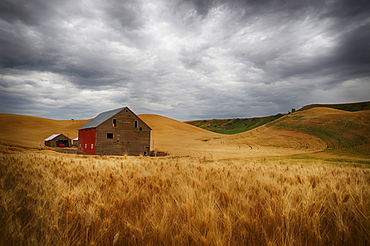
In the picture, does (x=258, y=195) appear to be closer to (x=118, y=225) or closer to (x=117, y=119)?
(x=118, y=225)

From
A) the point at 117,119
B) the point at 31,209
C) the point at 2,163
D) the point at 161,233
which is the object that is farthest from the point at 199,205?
the point at 117,119

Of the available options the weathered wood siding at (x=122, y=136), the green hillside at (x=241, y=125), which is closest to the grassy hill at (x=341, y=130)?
the weathered wood siding at (x=122, y=136)

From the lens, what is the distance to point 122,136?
115 feet

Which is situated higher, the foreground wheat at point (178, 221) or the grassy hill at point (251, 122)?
the grassy hill at point (251, 122)

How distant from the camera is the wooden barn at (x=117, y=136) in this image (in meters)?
33.2

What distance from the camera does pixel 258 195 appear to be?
8.88ft

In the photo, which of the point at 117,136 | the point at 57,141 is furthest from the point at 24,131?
the point at 117,136

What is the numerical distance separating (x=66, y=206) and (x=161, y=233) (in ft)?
3.75

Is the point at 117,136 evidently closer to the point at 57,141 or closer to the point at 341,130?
the point at 57,141

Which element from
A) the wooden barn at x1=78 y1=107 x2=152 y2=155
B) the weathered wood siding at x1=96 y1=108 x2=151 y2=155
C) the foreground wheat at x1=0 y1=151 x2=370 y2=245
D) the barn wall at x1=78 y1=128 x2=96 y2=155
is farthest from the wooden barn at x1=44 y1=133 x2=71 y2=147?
the foreground wheat at x1=0 y1=151 x2=370 y2=245

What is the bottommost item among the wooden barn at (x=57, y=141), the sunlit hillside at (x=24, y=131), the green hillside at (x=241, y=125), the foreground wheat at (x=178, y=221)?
the wooden barn at (x=57, y=141)

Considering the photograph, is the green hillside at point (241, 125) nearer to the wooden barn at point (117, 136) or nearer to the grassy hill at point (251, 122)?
the grassy hill at point (251, 122)

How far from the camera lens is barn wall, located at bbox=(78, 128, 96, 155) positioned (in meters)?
33.5

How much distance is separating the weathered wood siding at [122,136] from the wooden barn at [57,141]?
2542cm
